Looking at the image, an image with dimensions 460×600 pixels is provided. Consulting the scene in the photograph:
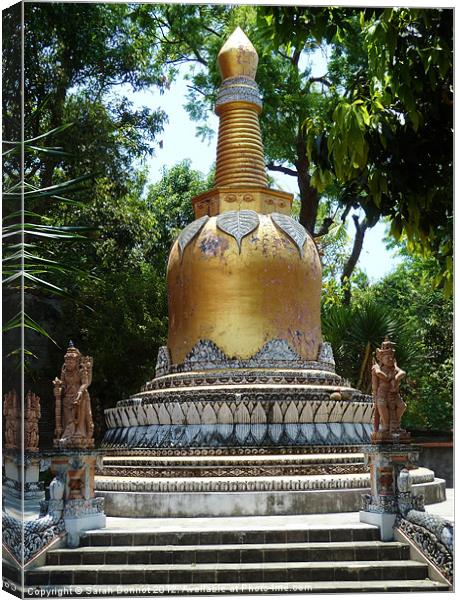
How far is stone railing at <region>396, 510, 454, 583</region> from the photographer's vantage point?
764 cm

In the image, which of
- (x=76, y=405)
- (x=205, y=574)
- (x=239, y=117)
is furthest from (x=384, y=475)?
(x=239, y=117)

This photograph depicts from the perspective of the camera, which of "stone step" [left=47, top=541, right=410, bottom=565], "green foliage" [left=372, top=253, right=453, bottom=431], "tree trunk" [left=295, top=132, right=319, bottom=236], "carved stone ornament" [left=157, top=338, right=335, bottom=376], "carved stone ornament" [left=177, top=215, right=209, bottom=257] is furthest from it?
"tree trunk" [left=295, top=132, right=319, bottom=236]

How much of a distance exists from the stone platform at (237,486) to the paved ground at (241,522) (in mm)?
203

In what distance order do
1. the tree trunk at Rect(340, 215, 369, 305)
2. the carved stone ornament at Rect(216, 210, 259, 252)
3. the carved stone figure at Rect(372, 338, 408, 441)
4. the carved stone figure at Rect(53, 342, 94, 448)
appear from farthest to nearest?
the tree trunk at Rect(340, 215, 369, 305) → the carved stone ornament at Rect(216, 210, 259, 252) → the carved stone figure at Rect(372, 338, 408, 441) → the carved stone figure at Rect(53, 342, 94, 448)

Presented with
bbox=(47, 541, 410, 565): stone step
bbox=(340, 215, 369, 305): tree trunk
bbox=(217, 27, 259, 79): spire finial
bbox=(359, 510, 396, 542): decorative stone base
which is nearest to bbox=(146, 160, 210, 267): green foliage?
bbox=(340, 215, 369, 305): tree trunk

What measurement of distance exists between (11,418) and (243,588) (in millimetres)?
2646

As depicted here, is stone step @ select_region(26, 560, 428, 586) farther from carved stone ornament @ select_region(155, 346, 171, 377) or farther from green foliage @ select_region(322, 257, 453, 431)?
carved stone ornament @ select_region(155, 346, 171, 377)

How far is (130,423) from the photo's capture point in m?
12.8

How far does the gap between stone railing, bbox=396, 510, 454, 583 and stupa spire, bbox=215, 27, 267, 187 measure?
25.4 feet

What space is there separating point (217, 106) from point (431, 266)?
6017 millimetres

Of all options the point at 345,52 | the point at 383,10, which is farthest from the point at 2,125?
the point at 345,52

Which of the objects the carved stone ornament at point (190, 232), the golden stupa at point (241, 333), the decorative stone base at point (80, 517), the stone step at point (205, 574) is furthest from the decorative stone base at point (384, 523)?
the carved stone ornament at point (190, 232)

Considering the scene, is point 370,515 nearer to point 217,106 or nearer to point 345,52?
point 345,52

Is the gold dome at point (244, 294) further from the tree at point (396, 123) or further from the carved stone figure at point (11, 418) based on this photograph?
the carved stone figure at point (11, 418)
